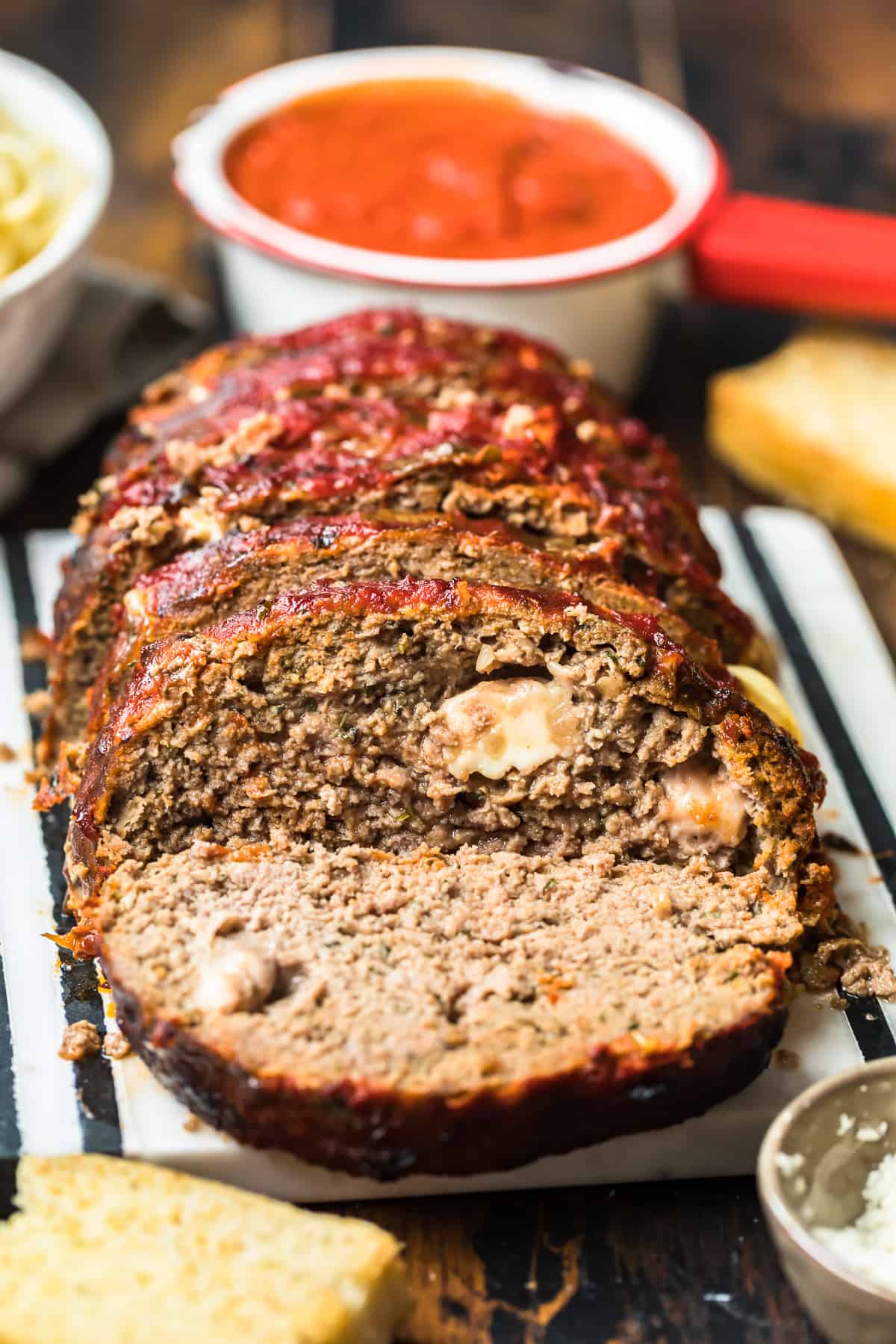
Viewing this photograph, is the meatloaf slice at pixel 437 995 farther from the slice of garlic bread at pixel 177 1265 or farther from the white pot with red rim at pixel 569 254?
the white pot with red rim at pixel 569 254

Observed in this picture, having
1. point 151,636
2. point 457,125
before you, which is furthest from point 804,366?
point 151,636

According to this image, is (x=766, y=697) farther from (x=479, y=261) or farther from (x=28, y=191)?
(x=28, y=191)

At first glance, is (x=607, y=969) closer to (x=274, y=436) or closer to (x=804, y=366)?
(x=274, y=436)

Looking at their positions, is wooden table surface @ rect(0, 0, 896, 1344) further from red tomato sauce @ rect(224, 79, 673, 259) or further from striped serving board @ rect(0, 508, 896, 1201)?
red tomato sauce @ rect(224, 79, 673, 259)

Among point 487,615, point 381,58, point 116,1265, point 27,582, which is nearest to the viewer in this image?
point 116,1265

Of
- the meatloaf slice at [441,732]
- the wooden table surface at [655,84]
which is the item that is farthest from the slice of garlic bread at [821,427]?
the meatloaf slice at [441,732]

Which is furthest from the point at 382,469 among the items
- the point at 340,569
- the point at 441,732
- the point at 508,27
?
the point at 508,27

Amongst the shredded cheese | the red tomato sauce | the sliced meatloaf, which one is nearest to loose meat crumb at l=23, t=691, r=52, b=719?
the sliced meatloaf
